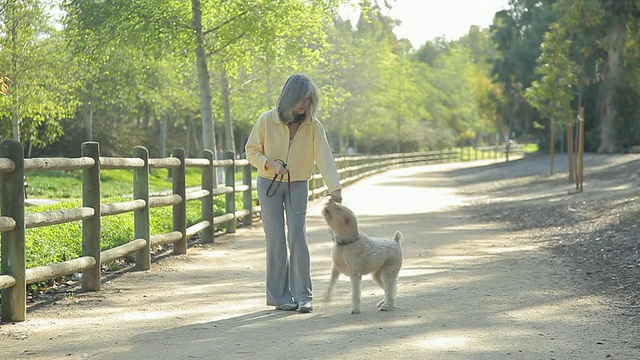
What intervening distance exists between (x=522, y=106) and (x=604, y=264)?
40.3 meters

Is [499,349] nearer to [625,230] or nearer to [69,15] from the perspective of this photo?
[625,230]

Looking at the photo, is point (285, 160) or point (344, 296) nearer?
point (285, 160)

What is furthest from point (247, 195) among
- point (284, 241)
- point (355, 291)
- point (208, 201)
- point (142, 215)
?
point (355, 291)

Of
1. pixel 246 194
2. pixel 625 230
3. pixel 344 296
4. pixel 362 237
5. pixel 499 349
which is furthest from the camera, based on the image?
pixel 246 194

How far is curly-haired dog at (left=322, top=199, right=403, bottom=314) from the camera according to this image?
25.3ft

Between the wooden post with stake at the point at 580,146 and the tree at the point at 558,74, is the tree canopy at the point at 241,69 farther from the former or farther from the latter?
the wooden post with stake at the point at 580,146

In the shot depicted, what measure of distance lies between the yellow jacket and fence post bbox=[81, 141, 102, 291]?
6.59 feet

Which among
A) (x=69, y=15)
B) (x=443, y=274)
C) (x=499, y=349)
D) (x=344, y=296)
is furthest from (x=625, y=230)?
(x=69, y=15)

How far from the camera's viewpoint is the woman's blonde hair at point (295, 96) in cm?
774

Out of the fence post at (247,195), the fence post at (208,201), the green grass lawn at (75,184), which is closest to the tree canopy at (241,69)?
the green grass lawn at (75,184)

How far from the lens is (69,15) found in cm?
2000

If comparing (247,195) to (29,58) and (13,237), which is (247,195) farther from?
(13,237)

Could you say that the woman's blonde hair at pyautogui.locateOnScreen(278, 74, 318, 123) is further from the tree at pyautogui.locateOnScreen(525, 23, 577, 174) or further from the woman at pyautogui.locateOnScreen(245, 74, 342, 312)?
the tree at pyautogui.locateOnScreen(525, 23, 577, 174)

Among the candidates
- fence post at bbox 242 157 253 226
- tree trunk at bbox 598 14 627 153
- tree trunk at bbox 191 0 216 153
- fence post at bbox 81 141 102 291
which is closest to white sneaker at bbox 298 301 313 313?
fence post at bbox 81 141 102 291
